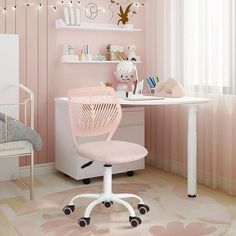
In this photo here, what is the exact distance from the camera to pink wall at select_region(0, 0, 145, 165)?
3.84 metres

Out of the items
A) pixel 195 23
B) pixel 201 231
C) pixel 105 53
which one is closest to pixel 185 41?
pixel 195 23

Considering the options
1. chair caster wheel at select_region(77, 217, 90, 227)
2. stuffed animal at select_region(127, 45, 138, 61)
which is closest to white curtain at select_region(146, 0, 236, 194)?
stuffed animal at select_region(127, 45, 138, 61)

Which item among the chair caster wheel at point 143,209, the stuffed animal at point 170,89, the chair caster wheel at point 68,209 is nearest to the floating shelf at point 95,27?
the stuffed animal at point 170,89

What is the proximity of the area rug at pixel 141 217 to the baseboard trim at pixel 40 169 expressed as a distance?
67 cm

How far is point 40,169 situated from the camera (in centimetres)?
405

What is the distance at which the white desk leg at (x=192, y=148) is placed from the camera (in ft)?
10.7

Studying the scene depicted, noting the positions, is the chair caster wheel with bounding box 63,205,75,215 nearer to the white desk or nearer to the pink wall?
the white desk

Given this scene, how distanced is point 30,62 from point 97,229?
1.86 metres

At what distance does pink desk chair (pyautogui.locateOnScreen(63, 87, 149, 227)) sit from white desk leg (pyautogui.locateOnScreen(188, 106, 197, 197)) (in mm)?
540

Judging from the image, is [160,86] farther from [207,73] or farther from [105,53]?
[105,53]

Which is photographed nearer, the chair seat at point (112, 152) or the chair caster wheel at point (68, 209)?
the chair seat at point (112, 152)

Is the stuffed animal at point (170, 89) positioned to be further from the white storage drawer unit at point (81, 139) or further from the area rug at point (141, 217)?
the area rug at point (141, 217)

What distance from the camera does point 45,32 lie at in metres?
3.94

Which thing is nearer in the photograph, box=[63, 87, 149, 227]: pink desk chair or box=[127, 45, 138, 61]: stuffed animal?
box=[63, 87, 149, 227]: pink desk chair
